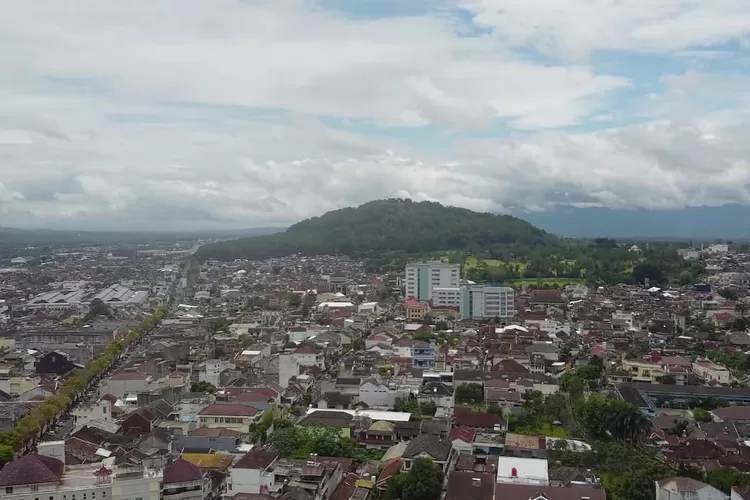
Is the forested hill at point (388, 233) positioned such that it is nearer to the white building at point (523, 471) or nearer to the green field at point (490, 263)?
the green field at point (490, 263)

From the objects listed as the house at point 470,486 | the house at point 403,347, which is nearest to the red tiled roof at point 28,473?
the house at point 470,486

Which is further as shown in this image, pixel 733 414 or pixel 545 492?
pixel 733 414

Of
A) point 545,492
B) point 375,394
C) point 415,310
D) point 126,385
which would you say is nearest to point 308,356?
point 375,394

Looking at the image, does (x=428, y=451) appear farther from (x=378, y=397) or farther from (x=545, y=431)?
(x=378, y=397)

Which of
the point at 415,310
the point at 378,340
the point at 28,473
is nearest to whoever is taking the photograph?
the point at 28,473

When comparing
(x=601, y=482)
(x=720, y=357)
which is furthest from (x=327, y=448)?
(x=720, y=357)
